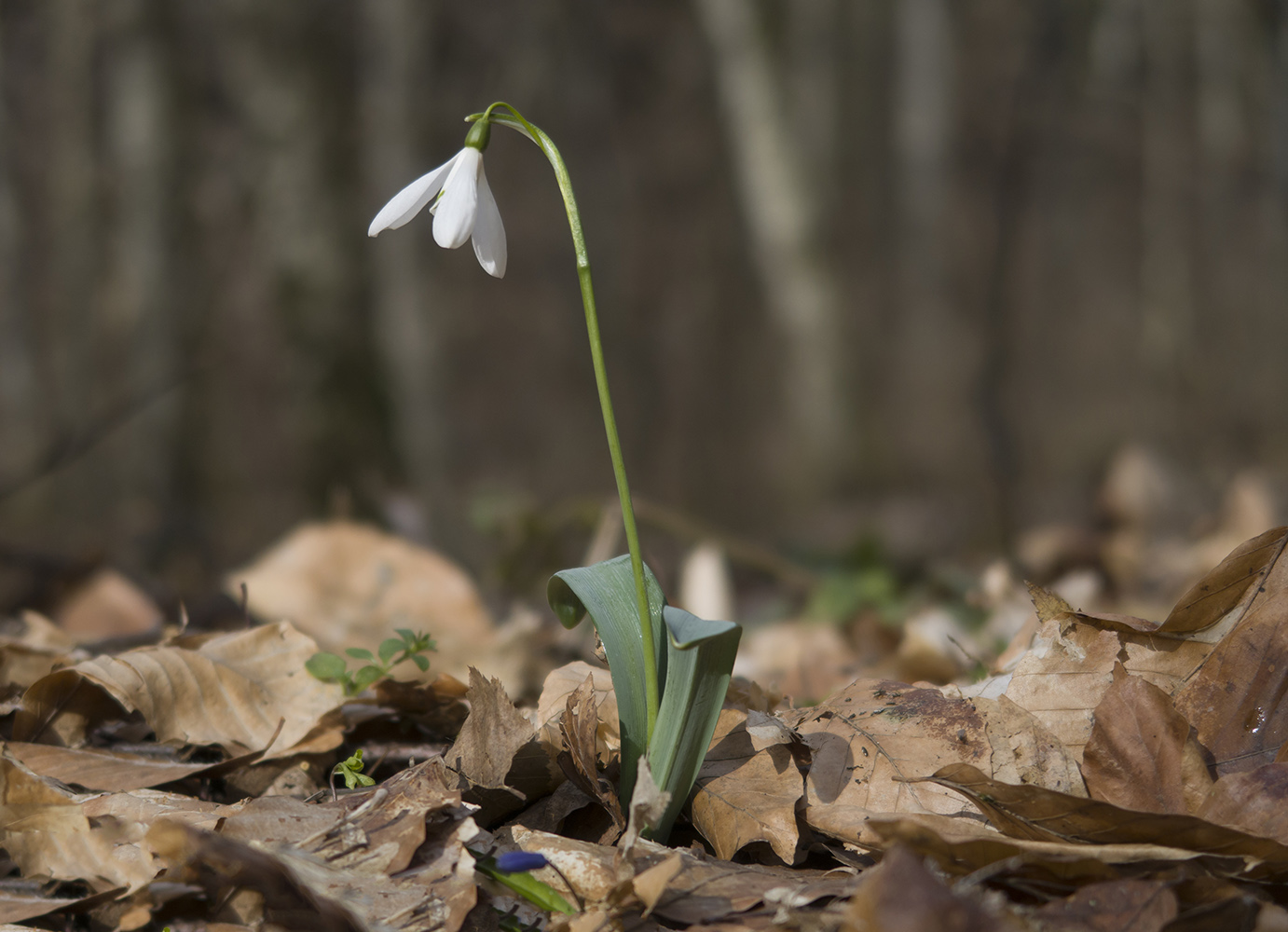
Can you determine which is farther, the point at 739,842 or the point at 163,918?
the point at 739,842

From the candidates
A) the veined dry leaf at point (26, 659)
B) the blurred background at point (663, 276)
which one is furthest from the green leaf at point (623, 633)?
the blurred background at point (663, 276)

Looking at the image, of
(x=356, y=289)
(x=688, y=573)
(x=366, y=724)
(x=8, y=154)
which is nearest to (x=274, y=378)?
(x=356, y=289)

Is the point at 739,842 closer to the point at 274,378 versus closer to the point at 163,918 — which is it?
the point at 163,918

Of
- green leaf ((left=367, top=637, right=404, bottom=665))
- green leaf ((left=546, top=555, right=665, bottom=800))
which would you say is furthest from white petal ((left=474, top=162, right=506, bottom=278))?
green leaf ((left=367, top=637, right=404, bottom=665))

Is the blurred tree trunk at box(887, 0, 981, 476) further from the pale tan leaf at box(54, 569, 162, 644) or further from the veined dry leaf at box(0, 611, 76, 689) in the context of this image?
the veined dry leaf at box(0, 611, 76, 689)

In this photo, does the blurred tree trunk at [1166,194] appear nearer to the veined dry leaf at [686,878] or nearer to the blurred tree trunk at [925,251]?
the blurred tree trunk at [925,251]

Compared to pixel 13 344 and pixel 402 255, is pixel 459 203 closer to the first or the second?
pixel 402 255

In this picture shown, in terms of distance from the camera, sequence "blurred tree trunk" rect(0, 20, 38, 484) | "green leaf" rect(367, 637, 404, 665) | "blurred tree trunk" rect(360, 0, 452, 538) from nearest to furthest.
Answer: "green leaf" rect(367, 637, 404, 665)
"blurred tree trunk" rect(360, 0, 452, 538)
"blurred tree trunk" rect(0, 20, 38, 484)
